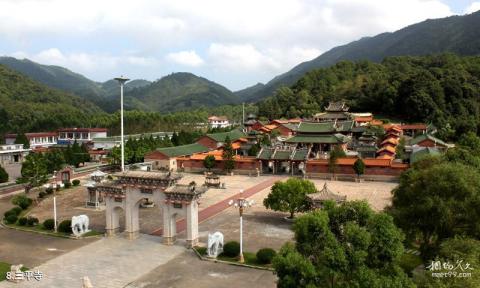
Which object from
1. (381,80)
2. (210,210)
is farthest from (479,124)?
(210,210)

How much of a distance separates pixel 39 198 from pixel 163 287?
81.7 ft

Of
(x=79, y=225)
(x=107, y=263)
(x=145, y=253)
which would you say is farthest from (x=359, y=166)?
(x=107, y=263)

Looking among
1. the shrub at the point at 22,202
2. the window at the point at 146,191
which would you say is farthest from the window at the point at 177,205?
the shrub at the point at 22,202

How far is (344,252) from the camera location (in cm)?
1303

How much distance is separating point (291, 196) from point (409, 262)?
1067cm

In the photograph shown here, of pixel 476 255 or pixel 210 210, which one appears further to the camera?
pixel 210 210

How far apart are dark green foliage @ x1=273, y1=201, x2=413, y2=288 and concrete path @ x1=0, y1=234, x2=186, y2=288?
10126mm

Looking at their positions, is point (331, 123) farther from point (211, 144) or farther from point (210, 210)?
point (210, 210)

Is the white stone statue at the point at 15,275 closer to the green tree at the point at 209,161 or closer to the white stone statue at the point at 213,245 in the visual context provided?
the white stone statue at the point at 213,245

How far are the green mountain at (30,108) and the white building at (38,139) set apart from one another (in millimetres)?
14323

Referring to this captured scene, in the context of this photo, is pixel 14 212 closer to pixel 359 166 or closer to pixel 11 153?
pixel 359 166

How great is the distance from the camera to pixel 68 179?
46.9 meters

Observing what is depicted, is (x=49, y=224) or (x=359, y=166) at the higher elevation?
(x=359, y=166)

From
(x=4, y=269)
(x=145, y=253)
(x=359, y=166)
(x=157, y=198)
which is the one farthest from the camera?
(x=359, y=166)
